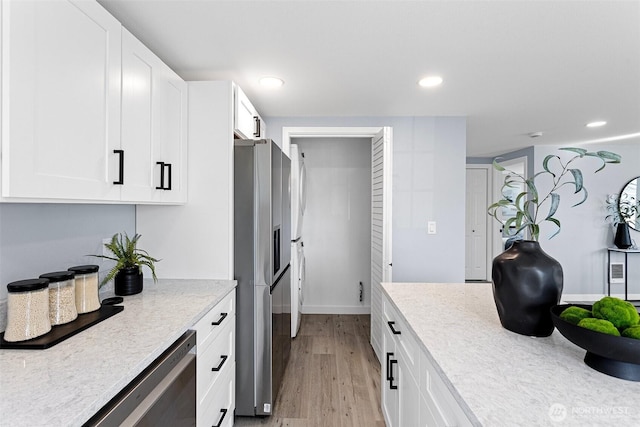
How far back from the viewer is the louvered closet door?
9.09 ft

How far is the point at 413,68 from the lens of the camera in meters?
2.00

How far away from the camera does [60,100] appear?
1029mm

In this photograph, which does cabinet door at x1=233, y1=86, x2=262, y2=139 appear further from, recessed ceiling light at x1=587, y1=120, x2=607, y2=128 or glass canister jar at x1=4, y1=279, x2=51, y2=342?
recessed ceiling light at x1=587, y1=120, x2=607, y2=128

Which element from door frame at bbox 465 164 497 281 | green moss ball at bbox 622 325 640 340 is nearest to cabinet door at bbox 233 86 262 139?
green moss ball at bbox 622 325 640 340

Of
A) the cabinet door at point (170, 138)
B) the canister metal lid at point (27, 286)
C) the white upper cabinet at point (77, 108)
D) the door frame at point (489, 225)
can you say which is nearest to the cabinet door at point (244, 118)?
the cabinet door at point (170, 138)

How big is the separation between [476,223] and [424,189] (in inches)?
128

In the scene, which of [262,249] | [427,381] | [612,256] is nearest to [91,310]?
[262,249]

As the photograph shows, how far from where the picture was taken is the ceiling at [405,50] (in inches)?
55.3

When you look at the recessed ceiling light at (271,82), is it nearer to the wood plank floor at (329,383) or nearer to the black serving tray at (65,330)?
the black serving tray at (65,330)

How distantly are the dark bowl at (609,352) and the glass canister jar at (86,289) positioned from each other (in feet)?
5.83

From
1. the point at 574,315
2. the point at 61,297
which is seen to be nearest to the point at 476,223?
the point at 574,315

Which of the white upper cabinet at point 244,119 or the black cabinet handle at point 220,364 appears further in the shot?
the white upper cabinet at point 244,119

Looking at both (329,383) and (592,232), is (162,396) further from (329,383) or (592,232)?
(592,232)

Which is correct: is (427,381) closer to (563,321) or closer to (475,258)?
(563,321)
